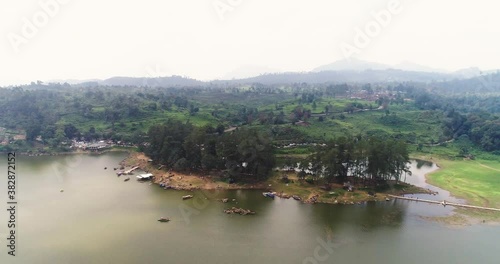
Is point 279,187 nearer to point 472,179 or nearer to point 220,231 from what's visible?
point 220,231

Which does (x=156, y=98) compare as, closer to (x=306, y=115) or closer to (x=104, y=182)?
(x=306, y=115)

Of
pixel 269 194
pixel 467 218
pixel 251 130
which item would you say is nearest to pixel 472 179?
pixel 467 218

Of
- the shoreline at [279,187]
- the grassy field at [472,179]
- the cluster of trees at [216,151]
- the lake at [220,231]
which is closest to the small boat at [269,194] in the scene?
the shoreline at [279,187]

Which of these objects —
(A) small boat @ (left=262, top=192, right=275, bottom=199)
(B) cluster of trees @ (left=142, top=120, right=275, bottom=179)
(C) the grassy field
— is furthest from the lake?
(B) cluster of trees @ (left=142, top=120, right=275, bottom=179)

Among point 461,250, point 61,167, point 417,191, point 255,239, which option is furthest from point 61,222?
point 417,191

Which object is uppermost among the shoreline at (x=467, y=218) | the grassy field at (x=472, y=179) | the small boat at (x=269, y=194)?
the grassy field at (x=472, y=179)

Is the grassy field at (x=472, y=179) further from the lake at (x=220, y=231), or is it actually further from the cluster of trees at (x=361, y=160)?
the cluster of trees at (x=361, y=160)
